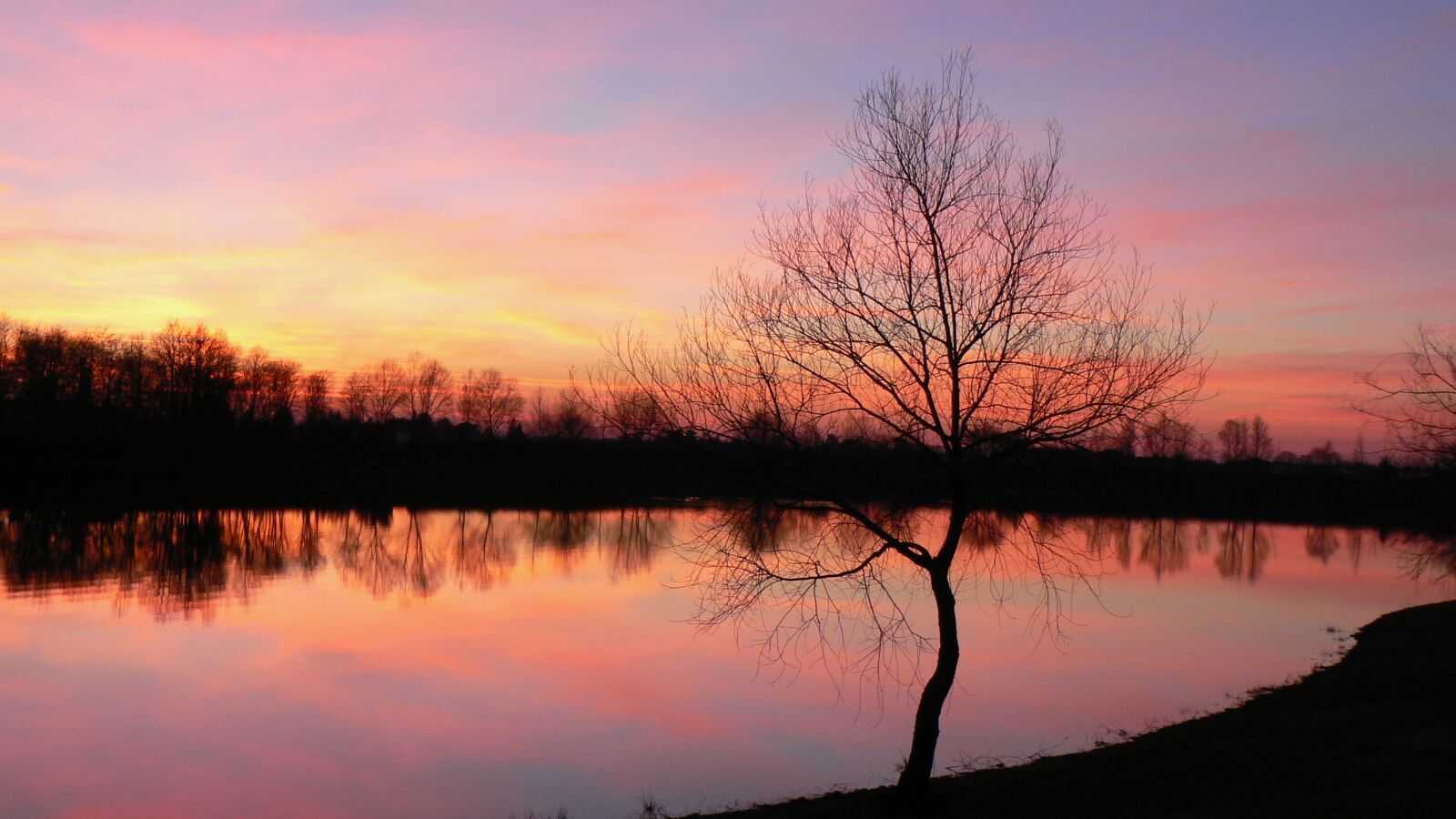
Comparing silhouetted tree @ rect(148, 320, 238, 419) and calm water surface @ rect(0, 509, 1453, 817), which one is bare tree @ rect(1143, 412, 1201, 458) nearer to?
calm water surface @ rect(0, 509, 1453, 817)

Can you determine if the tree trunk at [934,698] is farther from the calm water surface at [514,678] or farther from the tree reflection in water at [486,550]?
the tree reflection in water at [486,550]

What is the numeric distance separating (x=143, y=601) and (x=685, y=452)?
22587mm

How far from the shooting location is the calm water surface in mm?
14125

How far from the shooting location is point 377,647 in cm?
2295

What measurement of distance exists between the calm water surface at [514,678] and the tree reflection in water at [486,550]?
0.32 metres

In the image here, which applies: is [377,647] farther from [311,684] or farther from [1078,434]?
[1078,434]

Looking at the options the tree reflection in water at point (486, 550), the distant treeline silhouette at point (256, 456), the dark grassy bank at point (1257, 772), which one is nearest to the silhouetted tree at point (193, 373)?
the distant treeline silhouette at point (256, 456)

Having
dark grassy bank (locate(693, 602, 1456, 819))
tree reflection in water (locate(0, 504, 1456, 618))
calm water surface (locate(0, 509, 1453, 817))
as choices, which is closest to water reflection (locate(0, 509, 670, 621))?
tree reflection in water (locate(0, 504, 1456, 618))

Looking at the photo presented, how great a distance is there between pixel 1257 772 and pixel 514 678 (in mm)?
13252

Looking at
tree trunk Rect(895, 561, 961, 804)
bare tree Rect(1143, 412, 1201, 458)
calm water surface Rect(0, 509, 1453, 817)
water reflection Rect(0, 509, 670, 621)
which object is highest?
bare tree Rect(1143, 412, 1201, 458)

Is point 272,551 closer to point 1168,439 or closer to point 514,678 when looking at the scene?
point 514,678

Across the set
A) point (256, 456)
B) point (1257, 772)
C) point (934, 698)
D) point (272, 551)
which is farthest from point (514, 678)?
point (256, 456)

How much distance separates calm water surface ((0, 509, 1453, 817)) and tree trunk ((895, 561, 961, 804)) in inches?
27.7

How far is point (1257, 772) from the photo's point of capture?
10.6 m
